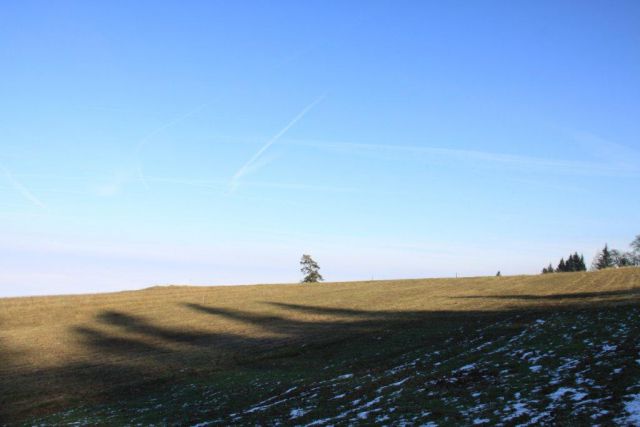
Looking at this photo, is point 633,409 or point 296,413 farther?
point 296,413

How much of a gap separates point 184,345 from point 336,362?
18.0 m

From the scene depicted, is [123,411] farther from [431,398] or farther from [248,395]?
[431,398]

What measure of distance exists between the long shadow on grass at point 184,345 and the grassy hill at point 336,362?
0.51ft

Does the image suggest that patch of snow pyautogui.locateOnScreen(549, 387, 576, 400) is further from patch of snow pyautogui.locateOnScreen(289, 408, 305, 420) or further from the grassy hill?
patch of snow pyautogui.locateOnScreen(289, 408, 305, 420)

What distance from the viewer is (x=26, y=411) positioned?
25047mm

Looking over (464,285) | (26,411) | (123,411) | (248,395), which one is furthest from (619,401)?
(464,285)

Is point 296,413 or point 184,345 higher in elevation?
point 296,413

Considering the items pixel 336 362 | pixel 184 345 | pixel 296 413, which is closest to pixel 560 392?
pixel 296 413

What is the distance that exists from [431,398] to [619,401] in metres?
5.82

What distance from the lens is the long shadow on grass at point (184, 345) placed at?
2831 cm

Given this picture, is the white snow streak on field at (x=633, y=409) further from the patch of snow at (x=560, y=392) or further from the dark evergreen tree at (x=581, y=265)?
the dark evergreen tree at (x=581, y=265)

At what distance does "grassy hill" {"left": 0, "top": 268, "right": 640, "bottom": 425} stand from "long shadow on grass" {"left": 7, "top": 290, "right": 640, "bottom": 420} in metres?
0.16

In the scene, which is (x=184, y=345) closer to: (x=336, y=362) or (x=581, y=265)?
(x=336, y=362)

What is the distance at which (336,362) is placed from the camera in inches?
1136
